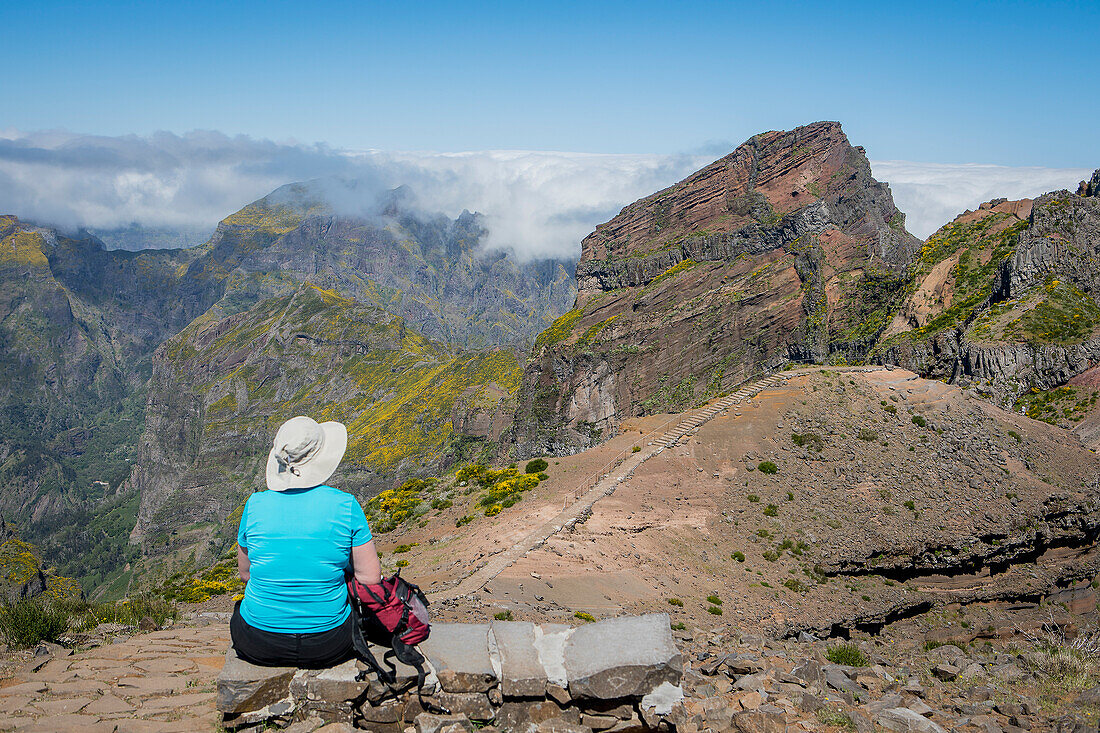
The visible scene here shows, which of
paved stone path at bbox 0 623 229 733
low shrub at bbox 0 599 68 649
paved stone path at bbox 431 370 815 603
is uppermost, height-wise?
paved stone path at bbox 0 623 229 733

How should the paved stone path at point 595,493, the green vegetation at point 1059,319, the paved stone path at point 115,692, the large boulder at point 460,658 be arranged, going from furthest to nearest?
the green vegetation at point 1059,319
the paved stone path at point 595,493
the paved stone path at point 115,692
the large boulder at point 460,658

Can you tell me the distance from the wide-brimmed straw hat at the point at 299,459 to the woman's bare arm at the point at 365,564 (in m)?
0.90

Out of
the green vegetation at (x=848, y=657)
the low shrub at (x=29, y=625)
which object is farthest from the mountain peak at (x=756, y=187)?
the low shrub at (x=29, y=625)

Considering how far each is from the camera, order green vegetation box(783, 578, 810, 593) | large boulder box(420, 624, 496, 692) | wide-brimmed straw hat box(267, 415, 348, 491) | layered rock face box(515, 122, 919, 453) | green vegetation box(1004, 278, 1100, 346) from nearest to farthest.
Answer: wide-brimmed straw hat box(267, 415, 348, 491) < large boulder box(420, 624, 496, 692) < green vegetation box(783, 578, 810, 593) < green vegetation box(1004, 278, 1100, 346) < layered rock face box(515, 122, 919, 453)

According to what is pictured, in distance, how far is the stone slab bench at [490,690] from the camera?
7020 millimetres

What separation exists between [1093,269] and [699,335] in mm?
45641

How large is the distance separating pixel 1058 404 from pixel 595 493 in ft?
171

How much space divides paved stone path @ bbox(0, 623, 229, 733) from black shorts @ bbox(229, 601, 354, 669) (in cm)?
112

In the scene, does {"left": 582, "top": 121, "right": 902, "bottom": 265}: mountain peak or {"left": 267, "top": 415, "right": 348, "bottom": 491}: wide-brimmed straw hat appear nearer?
{"left": 267, "top": 415, "right": 348, "bottom": 491}: wide-brimmed straw hat

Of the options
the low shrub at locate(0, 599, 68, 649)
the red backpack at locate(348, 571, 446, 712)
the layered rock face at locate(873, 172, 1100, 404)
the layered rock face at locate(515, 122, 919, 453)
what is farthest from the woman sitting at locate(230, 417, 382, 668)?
the layered rock face at locate(515, 122, 919, 453)

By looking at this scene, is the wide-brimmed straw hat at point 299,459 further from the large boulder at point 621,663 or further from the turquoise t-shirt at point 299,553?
the large boulder at point 621,663

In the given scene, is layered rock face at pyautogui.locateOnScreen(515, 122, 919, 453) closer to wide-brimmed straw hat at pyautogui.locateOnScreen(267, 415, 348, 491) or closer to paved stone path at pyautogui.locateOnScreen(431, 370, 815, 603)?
paved stone path at pyautogui.locateOnScreen(431, 370, 815, 603)

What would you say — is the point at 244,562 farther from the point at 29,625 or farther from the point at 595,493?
the point at 595,493

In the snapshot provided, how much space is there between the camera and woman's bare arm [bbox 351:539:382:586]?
7.13 meters
